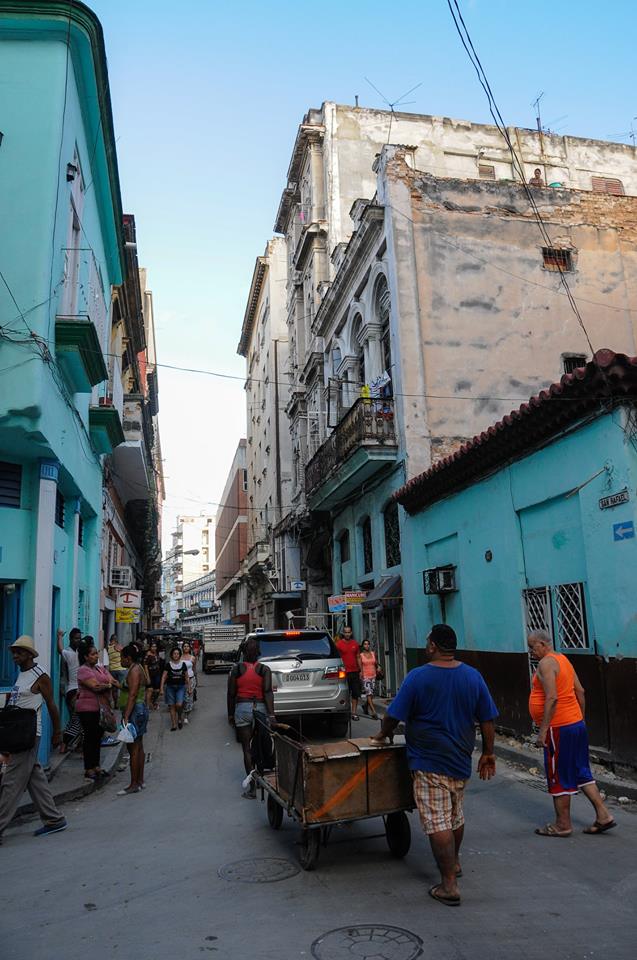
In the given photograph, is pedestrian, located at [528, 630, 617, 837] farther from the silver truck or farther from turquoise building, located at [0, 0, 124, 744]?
the silver truck

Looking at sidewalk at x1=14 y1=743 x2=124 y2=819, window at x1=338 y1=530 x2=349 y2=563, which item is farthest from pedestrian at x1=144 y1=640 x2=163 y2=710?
sidewalk at x1=14 y1=743 x2=124 y2=819

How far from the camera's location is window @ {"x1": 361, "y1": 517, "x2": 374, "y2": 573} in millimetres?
21578

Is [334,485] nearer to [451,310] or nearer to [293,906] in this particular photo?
[451,310]

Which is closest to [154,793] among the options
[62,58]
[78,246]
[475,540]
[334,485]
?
[475,540]

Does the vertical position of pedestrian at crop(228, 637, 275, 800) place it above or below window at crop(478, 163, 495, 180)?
below

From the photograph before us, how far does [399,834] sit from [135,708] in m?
4.29

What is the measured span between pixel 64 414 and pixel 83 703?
4526 millimetres

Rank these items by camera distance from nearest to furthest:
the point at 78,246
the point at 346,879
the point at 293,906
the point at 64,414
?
the point at 293,906 → the point at 346,879 → the point at 64,414 → the point at 78,246

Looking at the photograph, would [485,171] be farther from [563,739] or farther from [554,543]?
[563,739]

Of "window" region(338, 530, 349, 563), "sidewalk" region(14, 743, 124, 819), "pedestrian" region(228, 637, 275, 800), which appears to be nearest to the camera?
"sidewalk" region(14, 743, 124, 819)

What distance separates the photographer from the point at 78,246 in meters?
12.8

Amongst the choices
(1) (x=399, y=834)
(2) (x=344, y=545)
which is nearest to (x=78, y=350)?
(1) (x=399, y=834)

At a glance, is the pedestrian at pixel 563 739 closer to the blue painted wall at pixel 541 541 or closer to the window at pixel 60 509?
the blue painted wall at pixel 541 541

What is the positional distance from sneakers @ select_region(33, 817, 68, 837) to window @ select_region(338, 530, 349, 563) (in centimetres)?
1733
